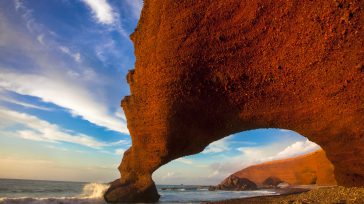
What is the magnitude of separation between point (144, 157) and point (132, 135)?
1339mm

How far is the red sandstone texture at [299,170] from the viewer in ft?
110

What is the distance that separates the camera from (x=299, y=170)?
171 feet

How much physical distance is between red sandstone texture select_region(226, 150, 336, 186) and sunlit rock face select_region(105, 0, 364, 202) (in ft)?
90.8

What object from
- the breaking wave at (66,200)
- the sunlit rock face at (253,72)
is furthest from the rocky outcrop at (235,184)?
the sunlit rock face at (253,72)

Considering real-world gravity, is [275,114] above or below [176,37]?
below

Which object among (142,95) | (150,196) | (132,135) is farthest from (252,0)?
(150,196)

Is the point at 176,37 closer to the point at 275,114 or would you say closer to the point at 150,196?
the point at 275,114

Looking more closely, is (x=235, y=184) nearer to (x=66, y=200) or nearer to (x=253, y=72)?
(x=66, y=200)

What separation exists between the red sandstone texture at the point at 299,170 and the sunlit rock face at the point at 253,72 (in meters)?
27.7

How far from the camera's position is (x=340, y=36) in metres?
5.54

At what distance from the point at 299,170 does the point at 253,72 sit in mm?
51317

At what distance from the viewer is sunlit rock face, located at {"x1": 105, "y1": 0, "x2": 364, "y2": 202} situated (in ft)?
18.6

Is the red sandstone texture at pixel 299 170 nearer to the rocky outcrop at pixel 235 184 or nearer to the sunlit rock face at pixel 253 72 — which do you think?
the rocky outcrop at pixel 235 184

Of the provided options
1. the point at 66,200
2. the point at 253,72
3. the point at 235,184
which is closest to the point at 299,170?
the point at 235,184
